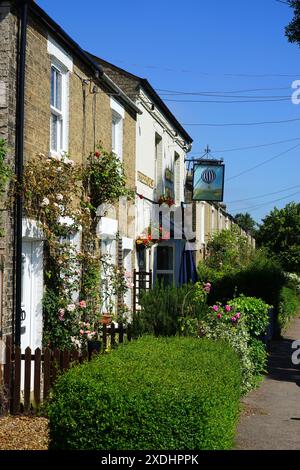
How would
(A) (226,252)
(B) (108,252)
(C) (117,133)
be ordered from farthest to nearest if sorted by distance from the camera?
(A) (226,252), (C) (117,133), (B) (108,252)

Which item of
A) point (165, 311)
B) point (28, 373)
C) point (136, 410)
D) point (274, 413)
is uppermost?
point (165, 311)

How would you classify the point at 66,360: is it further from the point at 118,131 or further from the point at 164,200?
the point at 164,200

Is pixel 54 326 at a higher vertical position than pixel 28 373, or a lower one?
higher

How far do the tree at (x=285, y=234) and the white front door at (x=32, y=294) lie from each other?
3571 centimetres

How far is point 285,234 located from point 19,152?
39.2 meters

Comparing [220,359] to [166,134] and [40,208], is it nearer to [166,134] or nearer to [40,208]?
[40,208]

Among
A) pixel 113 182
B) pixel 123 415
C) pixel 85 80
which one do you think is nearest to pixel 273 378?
pixel 113 182

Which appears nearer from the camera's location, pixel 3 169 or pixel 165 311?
pixel 3 169

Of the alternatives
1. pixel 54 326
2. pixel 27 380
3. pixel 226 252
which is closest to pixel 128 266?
pixel 54 326

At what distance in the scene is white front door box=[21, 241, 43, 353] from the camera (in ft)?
33.2

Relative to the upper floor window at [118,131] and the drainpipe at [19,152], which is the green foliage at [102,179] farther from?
the drainpipe at [19,152]

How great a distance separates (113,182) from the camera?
12.9 m

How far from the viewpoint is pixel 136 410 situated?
5633 millimetres

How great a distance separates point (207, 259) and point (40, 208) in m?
19.4
